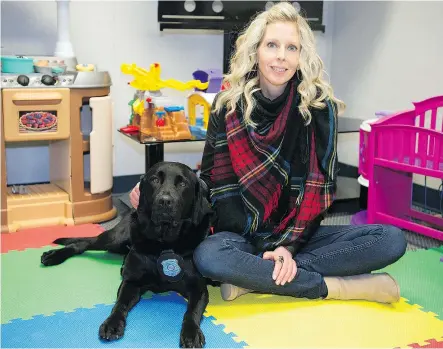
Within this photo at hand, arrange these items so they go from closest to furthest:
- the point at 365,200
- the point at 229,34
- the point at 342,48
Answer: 1. the point at 365,200
2. the point at 229,34
3. the point at 342,48

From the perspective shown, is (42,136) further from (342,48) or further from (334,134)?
(342,48)

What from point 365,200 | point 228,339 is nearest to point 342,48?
point 365,200

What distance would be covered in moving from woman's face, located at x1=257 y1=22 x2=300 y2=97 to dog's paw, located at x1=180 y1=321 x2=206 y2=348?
717mm

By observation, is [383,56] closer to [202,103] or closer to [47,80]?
[202,103]

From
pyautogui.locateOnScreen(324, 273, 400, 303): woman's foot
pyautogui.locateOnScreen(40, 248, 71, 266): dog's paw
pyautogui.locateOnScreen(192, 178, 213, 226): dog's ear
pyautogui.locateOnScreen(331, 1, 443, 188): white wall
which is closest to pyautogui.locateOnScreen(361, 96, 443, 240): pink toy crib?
pyautogui.locateOnScreen(331, 1, 443, 188): white wall

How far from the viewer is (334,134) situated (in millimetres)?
1732

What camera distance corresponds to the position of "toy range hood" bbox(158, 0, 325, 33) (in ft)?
9.61

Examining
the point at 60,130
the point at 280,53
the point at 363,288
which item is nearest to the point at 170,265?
the point at 363,288

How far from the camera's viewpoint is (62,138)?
251 cm

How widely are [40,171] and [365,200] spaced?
1614 millimetres

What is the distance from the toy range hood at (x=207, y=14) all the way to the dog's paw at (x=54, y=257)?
4.56 feet

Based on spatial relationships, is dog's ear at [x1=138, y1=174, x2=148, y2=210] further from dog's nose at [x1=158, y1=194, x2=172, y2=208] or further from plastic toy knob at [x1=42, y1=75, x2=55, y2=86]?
plastic toy knob at [x1=42, y1=75, x2=55, y2=86]

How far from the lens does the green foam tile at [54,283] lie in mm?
1707

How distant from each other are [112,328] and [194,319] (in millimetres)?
210
